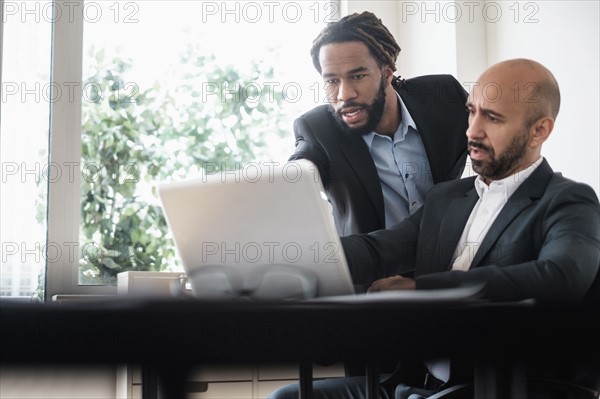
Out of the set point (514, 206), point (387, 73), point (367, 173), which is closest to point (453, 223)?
point (514, 206)

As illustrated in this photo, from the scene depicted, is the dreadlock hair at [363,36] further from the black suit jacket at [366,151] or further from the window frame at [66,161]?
the window frame at [66,161]

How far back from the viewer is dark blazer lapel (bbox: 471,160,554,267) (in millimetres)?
1631

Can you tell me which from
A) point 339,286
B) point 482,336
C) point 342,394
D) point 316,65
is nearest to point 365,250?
point 342,394

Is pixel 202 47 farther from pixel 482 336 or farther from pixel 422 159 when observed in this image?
pixel 482 336

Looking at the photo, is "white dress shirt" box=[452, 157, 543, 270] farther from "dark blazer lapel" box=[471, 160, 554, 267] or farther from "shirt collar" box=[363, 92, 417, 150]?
"shirt collar" box=[363, 92, 417, 150]

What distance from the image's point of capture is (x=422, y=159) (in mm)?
2174

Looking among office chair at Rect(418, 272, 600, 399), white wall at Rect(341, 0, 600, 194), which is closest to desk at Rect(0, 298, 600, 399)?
office chair at Rect(418, 272, 600, 399)

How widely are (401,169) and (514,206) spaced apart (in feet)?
1.87

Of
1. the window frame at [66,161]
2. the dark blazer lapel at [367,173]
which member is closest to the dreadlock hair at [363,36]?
the dark blazer lapel at [367,173]

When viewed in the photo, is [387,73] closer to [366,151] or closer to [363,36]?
[363,36]

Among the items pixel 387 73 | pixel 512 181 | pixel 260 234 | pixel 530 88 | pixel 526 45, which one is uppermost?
pixel 526 45

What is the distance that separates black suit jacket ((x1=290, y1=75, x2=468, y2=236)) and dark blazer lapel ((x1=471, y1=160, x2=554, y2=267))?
1.59 ft

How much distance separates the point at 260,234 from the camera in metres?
1.39

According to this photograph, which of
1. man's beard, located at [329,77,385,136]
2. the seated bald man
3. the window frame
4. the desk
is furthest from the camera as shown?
the window frame
